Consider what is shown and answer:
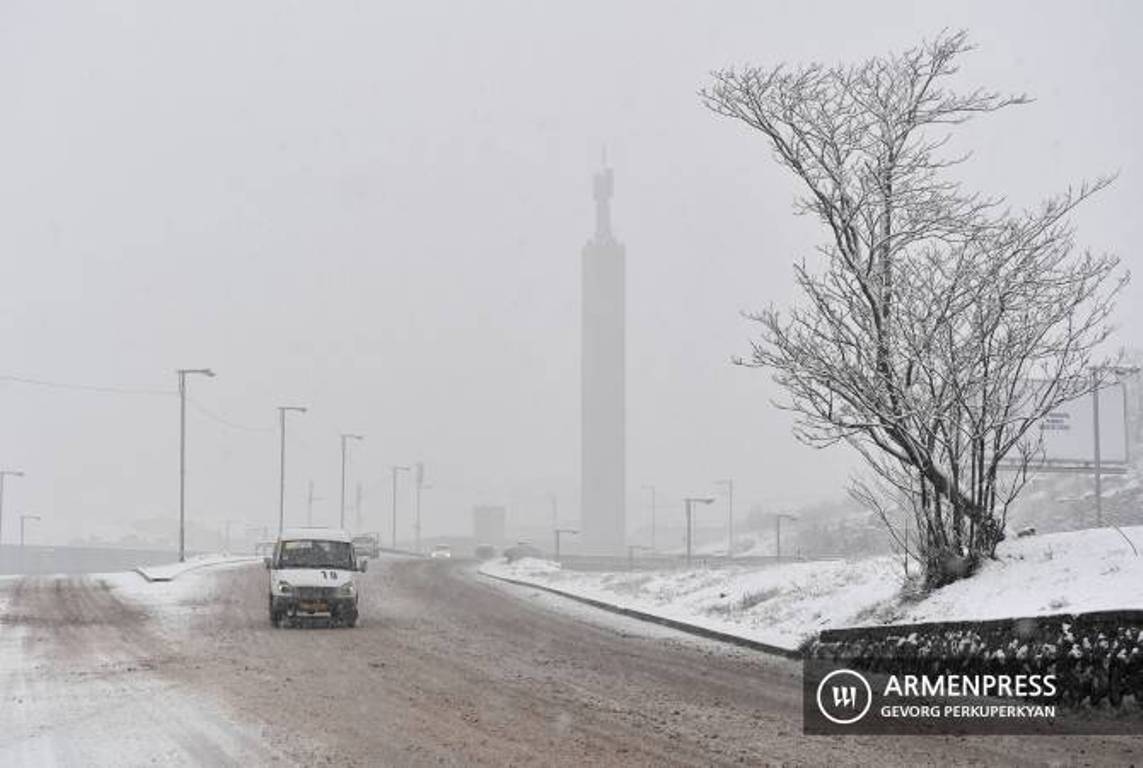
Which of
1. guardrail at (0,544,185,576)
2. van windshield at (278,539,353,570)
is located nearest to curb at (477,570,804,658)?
van windshield at (278,539,353,570)

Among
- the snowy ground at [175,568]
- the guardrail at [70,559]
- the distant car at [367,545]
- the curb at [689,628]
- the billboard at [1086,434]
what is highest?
the billboard at [1086,434]

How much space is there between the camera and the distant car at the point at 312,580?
23250mm

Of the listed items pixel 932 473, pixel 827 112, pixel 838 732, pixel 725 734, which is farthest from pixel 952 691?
pixel 827 112

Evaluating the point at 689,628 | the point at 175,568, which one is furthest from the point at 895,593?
the point at 175,568

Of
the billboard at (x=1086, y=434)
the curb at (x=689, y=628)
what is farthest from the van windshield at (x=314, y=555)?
the billboard at (x=1086, y=434)

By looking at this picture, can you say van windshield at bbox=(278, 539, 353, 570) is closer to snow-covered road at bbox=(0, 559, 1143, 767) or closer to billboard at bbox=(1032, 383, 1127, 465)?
snow-covered road at bbox=(0, 559, 1143, 767)

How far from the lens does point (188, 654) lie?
17922 mm

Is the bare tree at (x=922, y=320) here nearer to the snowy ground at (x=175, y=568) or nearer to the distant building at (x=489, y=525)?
the snowy ground at (x=175, y=568)

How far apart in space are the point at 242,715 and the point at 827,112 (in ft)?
46.2

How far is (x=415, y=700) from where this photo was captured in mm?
12969

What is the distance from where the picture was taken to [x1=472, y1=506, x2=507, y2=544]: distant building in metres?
155

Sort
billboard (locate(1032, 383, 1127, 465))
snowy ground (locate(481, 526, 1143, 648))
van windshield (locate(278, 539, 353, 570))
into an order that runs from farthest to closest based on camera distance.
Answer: billboard (locate(1032, 383, 1127, 465))
van windshield (locate(278, 539, 353, 570))
snowy ground (locate(481, 526, 1143, 648))

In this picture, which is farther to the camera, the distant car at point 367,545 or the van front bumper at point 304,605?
the distant car at point 367,545

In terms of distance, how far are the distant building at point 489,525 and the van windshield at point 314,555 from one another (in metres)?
130
